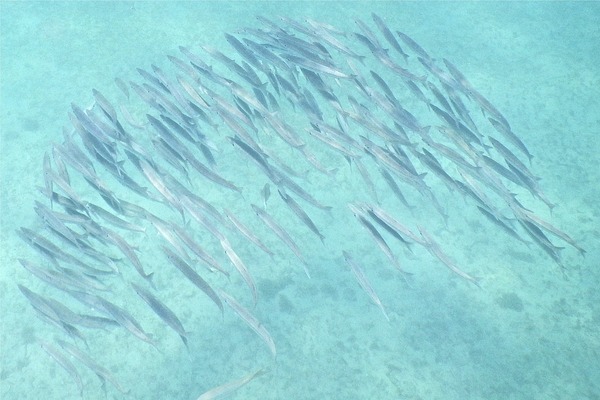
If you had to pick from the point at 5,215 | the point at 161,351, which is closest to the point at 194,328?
the point at 161,351

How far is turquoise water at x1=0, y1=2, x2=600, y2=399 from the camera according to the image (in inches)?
142

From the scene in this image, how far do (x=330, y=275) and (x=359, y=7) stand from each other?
536 centimetres

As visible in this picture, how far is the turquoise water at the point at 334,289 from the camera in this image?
3.62m

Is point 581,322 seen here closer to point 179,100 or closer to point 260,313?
point 260,313

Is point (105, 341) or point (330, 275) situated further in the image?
point (330, 275)

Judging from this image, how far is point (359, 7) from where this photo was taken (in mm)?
7277

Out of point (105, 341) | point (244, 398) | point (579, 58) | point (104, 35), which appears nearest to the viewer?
point (244, 398)

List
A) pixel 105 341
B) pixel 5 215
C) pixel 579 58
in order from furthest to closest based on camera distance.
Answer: pixel 579 58 → pixel 5 215 → pixel 105 341

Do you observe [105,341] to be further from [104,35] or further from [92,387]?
[104,35]

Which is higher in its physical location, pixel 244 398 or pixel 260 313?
pixel 260 313

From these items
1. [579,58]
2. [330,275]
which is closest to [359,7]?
[579,58]

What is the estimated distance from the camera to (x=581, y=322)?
13.5ft

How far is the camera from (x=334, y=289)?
13.5ft

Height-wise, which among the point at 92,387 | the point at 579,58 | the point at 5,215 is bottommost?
the point at 92,387
